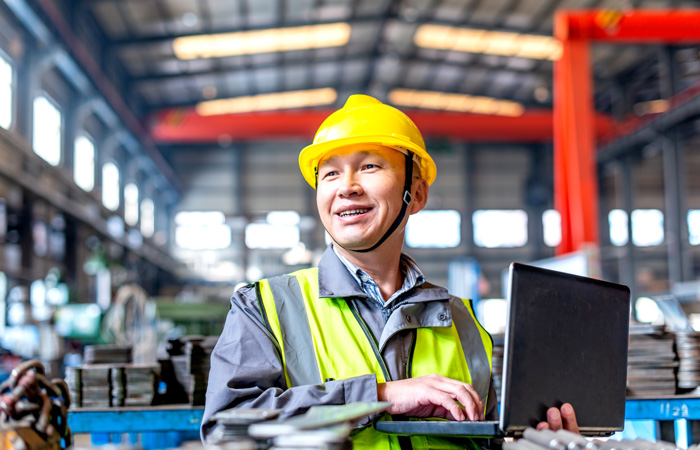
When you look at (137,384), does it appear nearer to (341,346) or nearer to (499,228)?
(341,346)

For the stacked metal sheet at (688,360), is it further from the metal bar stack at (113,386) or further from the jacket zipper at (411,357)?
the metal bar stack at (113,386)

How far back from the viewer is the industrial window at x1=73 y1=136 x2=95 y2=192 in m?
14.2

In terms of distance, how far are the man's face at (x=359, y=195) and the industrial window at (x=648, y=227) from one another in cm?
2051

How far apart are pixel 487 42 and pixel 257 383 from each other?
52.8 ft

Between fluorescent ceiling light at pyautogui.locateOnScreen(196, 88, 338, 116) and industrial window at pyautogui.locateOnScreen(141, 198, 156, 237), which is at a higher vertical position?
fluorescent ceiling light at pyautogui.locateOnScreen(196, 88, 338, 116)

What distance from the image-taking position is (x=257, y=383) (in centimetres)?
184

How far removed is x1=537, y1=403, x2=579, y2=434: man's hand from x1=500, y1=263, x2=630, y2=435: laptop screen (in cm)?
2

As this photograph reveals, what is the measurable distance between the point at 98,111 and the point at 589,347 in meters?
14.4

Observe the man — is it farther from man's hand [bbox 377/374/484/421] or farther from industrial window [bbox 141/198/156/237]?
industrial window [bbox 141/198/156/237]

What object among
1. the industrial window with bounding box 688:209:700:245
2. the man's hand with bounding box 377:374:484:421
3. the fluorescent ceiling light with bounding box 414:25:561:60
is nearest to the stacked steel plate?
the man's hand with bounding box 377:374:484:421

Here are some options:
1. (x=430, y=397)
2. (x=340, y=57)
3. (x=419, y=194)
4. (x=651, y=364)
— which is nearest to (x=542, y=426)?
(x=430, y=397)

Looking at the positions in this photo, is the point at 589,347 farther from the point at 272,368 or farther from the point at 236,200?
the point at 236,200

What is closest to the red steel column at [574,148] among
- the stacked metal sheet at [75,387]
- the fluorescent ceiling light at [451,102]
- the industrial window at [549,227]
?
the stacked metal sheet at [75,387]

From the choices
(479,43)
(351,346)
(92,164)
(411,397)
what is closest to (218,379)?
(351,346)
